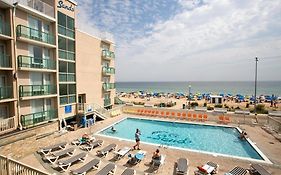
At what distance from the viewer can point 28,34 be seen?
51.3 ft

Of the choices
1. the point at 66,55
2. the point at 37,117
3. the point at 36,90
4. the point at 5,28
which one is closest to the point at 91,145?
the point at 37,117

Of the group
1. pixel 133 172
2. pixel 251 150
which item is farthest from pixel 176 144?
pixel 133 172

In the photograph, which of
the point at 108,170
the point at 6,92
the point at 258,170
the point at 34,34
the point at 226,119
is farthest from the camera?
the point at 226,119

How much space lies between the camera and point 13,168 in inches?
290

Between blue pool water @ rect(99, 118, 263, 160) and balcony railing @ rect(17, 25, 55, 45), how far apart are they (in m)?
11.8

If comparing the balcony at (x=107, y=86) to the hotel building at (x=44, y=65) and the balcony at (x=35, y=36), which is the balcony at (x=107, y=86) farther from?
the balcony at (x=35, y=36)

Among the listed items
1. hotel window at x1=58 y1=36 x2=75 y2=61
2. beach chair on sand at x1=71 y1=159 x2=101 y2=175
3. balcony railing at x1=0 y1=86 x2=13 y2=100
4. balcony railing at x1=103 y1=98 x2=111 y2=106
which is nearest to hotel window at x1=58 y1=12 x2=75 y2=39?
hotel window at x1=58 y1=36 x2=75 y2=61

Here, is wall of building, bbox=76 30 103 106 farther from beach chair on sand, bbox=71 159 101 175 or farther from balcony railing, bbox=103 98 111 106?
beach chair on sand, bbox=71 159 101 175

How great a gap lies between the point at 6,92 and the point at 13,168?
9.34 m

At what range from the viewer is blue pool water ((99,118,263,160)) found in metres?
16.0

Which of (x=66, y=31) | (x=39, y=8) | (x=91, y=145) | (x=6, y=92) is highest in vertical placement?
(x=39, y=8)

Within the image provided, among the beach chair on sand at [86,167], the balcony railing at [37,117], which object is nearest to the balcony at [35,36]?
the balcony railing at [37,117]

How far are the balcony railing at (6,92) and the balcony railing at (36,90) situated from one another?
2.61 feet

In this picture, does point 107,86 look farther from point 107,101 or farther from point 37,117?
point 37,117
